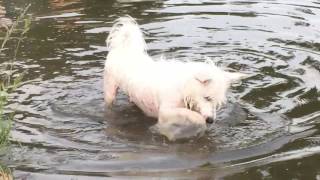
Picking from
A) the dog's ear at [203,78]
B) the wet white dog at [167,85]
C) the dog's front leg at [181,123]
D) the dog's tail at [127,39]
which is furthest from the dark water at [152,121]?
→ the dog's tail at [127,39]

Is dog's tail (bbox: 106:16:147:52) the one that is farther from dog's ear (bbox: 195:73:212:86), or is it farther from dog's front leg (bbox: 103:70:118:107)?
dog's ear (bbox: 195:73:212:86)

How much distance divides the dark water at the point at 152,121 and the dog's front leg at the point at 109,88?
0.54ft

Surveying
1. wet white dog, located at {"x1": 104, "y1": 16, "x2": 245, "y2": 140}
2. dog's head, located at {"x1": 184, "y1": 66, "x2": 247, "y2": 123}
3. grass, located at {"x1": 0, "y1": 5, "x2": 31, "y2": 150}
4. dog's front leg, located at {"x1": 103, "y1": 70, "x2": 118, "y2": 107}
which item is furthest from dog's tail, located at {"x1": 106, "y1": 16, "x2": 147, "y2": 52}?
dog's head, located at {"x1": 184, "y1": 66, "x2": 247, "y2": 123}

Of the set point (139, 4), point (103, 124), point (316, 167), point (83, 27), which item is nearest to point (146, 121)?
point (103, 124)

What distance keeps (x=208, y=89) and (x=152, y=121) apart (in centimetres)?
115

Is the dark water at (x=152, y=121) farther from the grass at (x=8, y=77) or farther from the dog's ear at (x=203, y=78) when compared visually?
the dog's ear at (x=203, y=78)

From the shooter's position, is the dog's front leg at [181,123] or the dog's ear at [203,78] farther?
the dog's front leg at [181,123]

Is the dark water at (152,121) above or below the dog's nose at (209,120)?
below

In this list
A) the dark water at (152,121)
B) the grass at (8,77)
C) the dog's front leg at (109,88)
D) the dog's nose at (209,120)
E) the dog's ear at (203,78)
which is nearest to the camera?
the grass at (8,77)

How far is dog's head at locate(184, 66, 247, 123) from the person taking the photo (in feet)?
21.7

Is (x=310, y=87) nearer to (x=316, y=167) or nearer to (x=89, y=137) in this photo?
(x=316, y=167)

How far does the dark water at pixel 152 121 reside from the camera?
6211 mm

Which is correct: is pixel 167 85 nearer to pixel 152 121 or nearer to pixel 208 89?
pixel 208 89

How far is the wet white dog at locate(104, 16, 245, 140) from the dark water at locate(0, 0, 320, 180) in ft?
0.72
